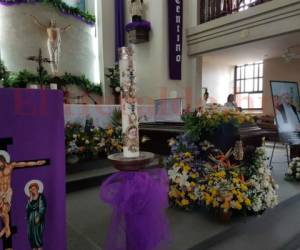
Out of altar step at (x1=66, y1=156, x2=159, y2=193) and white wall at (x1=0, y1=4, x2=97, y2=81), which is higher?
white wall at (x1=0, y1=4, x2=97, y2=81)

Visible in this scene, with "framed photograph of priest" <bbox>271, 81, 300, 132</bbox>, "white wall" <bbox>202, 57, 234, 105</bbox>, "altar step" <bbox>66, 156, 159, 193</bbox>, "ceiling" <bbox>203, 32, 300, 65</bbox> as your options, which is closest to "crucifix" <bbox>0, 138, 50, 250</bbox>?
"altar step" <bbox>66, 156, 159, 193</bbox>

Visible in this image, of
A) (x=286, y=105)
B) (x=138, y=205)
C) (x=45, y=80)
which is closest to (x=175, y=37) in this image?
(x=45, y=80)

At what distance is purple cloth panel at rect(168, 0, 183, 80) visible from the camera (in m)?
5.40

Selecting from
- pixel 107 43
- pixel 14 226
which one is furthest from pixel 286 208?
pixel 107 43

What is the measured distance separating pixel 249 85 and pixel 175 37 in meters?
5.24

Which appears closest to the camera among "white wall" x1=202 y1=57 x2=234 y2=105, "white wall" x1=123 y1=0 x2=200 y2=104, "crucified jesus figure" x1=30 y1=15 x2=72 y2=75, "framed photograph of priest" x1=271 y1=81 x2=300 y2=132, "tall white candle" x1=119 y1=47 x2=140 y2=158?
"tall white candle" x1=119 y1=47 x2=140 y2=158

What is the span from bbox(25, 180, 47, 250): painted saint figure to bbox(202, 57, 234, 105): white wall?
8.54m

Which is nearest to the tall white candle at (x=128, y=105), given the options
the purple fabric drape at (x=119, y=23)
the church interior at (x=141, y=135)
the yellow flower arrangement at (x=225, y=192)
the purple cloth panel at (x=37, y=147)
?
the church interior at (x=141, y=135)

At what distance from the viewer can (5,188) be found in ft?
2.70

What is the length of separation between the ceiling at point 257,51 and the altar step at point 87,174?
396 cm

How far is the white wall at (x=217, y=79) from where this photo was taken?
9266 mm

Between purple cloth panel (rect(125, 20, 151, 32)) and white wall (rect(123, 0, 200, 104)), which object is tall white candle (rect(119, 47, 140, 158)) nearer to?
white wall (rect(123, 0, 200, 104))

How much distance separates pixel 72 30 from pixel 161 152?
13.1 feet

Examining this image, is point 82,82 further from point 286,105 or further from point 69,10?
point 286,105
